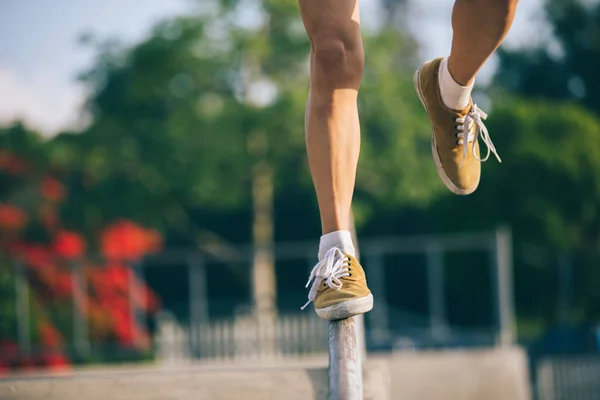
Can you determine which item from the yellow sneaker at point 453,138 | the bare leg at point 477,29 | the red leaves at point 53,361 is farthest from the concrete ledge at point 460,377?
the red leaves at point 53,361

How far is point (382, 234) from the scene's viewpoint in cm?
1852

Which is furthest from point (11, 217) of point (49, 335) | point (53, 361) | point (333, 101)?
point (333, 101)

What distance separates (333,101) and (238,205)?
13994 mm

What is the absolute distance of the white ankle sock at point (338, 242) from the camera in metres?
2.14

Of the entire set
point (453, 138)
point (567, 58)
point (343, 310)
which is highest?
point (567, 58)

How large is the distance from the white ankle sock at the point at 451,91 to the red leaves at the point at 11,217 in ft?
46.6

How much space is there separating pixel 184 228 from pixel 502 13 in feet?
51.2

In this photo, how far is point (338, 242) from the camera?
215 centimetres

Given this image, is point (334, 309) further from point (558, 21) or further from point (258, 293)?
point (558, 21)

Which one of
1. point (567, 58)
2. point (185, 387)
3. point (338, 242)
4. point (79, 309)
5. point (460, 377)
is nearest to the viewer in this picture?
point (338, 242)

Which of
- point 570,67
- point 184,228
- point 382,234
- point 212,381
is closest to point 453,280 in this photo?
point 382,234

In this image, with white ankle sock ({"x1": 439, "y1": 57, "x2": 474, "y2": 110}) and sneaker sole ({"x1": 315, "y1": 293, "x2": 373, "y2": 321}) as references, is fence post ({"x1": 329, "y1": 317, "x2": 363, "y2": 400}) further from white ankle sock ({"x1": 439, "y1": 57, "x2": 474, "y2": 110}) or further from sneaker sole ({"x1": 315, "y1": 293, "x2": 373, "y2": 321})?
white ankle sock ({"x1": 439, "y1": 57, "x2": 474, "y2": 110})

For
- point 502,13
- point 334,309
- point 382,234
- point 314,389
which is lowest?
point 314,389

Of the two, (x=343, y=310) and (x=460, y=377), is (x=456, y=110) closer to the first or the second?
(x=343, y=310)
